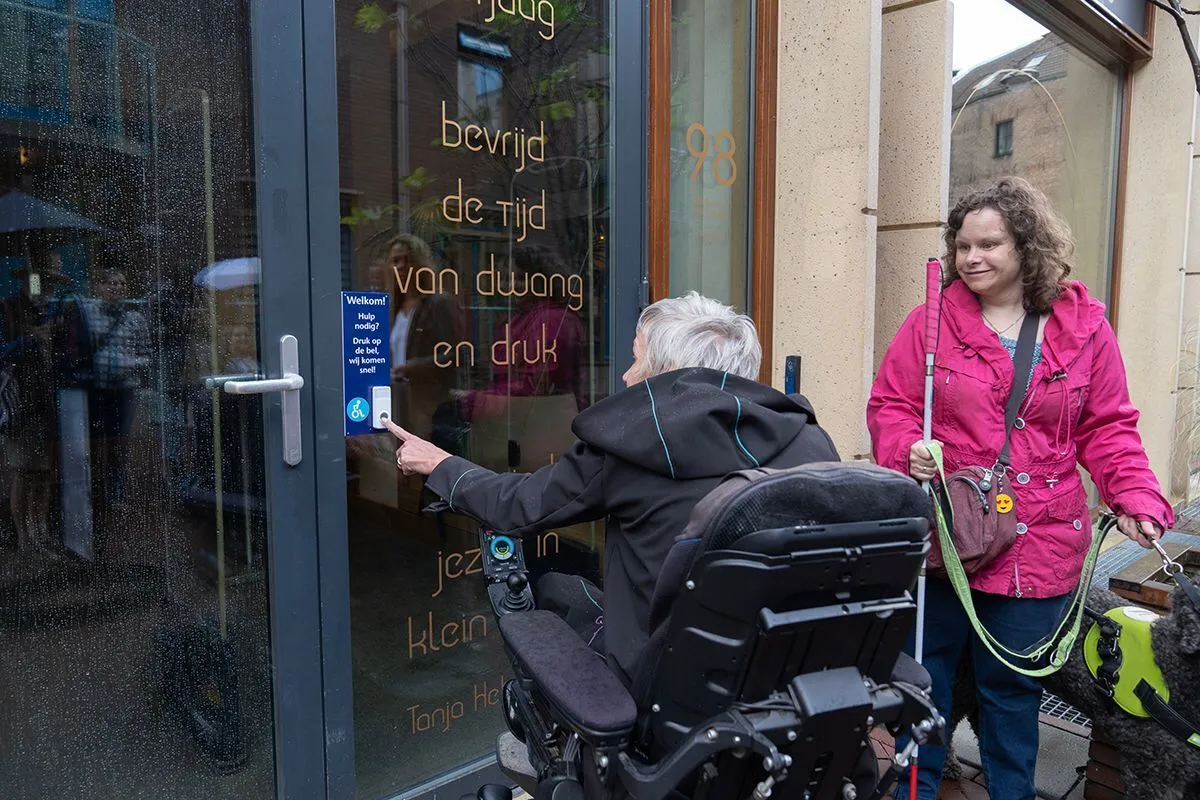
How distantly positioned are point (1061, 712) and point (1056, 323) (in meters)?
2.09

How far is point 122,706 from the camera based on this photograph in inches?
85.6

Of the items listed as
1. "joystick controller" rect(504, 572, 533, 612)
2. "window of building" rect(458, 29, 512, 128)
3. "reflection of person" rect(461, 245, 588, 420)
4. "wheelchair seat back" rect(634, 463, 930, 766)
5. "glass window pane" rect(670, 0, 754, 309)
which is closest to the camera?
"wheelchair seat back" rect(634, 463, 930, 766)

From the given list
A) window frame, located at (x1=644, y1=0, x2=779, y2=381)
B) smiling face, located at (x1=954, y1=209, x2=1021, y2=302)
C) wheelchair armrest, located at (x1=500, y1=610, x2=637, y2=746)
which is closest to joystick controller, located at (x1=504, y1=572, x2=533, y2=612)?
wheelchair armrest, located at (x1=500, y1=610, x2=637, y2=746)

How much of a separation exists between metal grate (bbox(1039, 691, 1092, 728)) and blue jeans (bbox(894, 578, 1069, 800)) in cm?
114

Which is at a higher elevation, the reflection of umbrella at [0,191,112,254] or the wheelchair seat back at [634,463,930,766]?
the reflection of umbrella at [0,191,112,254]

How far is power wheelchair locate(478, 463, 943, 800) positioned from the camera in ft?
4.62

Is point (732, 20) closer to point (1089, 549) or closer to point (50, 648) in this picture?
point (1089, 549)

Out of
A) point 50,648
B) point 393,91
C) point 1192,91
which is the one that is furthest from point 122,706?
point 1192,91

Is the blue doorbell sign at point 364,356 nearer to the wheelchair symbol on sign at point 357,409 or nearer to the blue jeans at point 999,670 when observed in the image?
the wheelchair symbol on sign at point 357,409

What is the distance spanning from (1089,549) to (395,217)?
236 centimetres

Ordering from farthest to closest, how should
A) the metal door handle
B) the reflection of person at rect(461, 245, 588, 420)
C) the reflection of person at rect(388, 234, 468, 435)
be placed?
the reflection of person at rect(461, 245, 588, 420) → the reflection of person at rect(388, 234, 468, 435) → the metal door handle

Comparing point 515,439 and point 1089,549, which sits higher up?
point 515,439

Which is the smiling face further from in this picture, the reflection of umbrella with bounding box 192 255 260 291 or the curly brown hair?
the reflection of umbrella with bounding box 192 255 260 291

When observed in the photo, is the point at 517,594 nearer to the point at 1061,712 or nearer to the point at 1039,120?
the point at 1061,712
